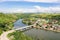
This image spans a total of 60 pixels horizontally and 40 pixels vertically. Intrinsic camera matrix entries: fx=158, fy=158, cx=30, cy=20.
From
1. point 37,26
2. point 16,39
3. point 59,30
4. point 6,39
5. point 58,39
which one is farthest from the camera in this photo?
point 37,26

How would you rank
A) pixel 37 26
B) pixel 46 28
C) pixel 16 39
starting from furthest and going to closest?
pixel 37 26 → pixel 46 28 → pixel 16 39

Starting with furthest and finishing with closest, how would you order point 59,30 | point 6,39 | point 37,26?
1. point 37,26
2. point 59,30
3. point 6,39

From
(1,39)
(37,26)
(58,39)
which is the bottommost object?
(37,26)

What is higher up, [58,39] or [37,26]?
[58,39]

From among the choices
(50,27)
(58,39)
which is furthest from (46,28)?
(58,39)

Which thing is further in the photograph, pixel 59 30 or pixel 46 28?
pixel 46 28

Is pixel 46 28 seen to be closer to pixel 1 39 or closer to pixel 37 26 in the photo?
pixel 37 26

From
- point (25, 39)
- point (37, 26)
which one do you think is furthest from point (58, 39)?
point (37, 26)

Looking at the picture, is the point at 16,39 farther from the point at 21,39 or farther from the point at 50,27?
the point at 50,27

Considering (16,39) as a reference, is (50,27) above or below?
below
